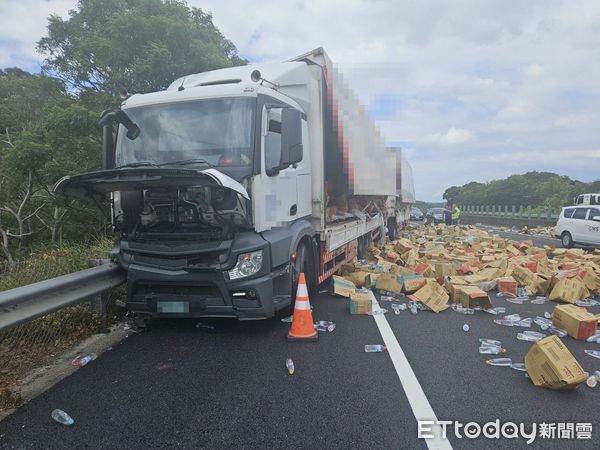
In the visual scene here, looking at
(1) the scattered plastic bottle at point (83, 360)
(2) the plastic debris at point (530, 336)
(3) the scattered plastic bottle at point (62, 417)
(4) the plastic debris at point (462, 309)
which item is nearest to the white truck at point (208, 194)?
(1) the scattered plastic bottle at point (83, 360)

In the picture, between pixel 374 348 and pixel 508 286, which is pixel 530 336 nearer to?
pixel 374 348

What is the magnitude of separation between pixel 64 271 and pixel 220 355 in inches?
119

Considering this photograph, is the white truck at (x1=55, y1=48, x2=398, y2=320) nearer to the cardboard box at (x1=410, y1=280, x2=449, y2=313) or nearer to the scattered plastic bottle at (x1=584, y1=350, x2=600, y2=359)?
the cardboard box at (x1=410, y1=280, x2=449, y2=313)

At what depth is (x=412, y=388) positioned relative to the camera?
344 cm

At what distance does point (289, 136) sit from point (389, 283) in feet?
11.1

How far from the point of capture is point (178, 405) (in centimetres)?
322

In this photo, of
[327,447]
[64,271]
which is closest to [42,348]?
[64,271]

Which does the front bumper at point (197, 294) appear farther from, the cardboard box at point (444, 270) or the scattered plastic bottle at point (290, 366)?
the cardboard box at point (444, 270)

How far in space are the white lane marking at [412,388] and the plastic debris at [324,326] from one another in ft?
1.88

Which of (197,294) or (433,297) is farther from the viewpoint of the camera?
(433,297)

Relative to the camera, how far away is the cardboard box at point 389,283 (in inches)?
274

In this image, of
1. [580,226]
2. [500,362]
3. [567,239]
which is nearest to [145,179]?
[500,362]

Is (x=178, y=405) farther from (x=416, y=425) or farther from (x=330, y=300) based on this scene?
(x=330, y=300)

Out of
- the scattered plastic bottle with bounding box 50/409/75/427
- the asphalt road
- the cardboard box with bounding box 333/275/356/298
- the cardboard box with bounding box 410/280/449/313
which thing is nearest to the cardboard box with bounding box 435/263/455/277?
the cardboard box with bounding box 410/280/449/313
